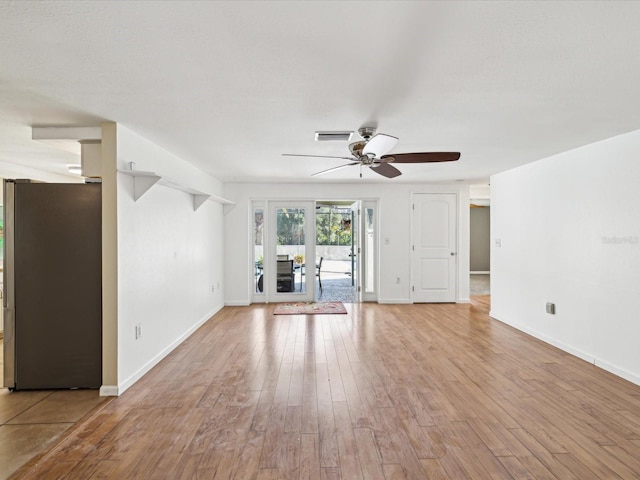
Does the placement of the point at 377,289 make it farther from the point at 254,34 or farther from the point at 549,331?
the point at 254,34

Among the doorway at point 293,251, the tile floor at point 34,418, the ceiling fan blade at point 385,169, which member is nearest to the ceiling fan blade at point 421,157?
the ceiling fan blade at point 385,169

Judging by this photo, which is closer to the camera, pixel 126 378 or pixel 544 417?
pixel 544 417

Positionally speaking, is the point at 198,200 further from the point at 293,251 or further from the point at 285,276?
the point at 285,276

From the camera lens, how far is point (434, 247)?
692 cm

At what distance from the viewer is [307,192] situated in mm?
6770

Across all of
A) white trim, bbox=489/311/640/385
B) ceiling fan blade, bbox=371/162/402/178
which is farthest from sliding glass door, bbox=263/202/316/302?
white trim, bbox=489/311/640/385

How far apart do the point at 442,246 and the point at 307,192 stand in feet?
8.92

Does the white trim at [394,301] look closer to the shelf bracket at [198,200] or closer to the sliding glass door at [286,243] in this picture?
the sliding glass door at [286,243]

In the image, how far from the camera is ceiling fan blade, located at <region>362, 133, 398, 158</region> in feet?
8.93

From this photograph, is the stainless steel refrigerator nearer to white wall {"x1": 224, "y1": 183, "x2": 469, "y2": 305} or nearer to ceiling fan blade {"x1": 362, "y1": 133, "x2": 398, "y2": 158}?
ceiling fan blade {"x1": 362, "y1": 133, "x2": 398, "y2": 158}

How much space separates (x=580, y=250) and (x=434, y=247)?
3016 millimetres

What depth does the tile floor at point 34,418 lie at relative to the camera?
227 centimetres

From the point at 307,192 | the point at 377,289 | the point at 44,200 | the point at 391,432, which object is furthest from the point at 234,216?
the point at 391,432

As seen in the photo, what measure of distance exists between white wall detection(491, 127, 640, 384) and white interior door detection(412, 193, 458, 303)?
4.96ft
